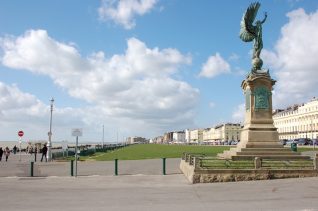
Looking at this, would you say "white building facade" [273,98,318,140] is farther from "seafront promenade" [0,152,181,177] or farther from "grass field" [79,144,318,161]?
"seafront promenade" [0,152,181,177]

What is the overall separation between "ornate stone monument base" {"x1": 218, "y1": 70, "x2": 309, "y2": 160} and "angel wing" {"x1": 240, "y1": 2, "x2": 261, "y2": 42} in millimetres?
2809

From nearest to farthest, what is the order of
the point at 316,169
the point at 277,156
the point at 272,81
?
the point at 316,169 < the point at 277,156 < the point at 272,81

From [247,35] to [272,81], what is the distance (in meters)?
3.76

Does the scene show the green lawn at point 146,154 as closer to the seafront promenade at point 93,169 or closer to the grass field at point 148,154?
the grass field at point 148,154

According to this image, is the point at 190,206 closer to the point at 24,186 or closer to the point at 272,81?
the point at 24,186

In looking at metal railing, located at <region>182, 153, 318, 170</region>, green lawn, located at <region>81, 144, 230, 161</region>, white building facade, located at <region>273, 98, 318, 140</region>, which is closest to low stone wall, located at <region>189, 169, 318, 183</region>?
metal railing, located at <region>182, 153, 318, 170</region>

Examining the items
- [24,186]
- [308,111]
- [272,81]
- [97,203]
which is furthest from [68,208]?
[308,111]

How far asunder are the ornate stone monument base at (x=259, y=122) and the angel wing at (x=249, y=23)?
281cm

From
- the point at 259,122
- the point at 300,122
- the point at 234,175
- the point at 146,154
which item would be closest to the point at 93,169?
the point at 259,122

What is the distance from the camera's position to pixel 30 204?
47.6ft

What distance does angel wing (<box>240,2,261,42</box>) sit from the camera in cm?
2927

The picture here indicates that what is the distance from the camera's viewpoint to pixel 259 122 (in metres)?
27.0

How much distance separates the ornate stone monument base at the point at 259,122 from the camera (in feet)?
84.8

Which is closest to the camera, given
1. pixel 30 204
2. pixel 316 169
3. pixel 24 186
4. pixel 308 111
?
pixel 30 204
